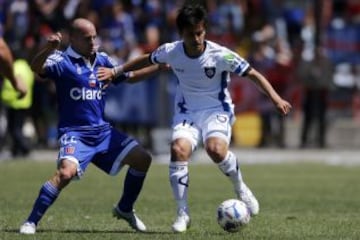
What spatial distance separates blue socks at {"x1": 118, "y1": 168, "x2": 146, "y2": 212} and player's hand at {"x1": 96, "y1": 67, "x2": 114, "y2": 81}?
0.96m

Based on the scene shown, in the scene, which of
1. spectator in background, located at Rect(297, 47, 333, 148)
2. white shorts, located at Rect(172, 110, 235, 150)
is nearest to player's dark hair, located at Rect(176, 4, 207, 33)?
white shorts, located at Rect(172, 110, 235, 150)

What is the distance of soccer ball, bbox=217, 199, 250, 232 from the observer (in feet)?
37.9

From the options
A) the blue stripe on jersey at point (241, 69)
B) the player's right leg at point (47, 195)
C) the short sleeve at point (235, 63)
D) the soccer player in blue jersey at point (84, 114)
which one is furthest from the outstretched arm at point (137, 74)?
the player's right leg at point (47, 195)

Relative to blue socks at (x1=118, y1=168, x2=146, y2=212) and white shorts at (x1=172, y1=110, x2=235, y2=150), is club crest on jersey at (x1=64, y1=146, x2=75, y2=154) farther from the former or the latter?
white shorts at (x1=172, y1=110, x2=235, y2=150)

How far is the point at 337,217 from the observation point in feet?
44.1

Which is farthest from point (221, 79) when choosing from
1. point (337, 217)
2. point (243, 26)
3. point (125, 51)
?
point (243, 26)

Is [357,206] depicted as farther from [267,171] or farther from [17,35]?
[17,35]

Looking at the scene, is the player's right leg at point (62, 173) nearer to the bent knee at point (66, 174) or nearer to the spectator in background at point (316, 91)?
the bent knee at point (66, 174)

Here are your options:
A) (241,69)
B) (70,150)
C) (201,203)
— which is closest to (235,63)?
(241,69)

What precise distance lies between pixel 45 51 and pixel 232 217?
94.2 inches

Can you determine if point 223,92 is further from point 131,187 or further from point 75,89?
point 75,89

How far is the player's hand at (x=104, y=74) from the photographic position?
39.3 feet

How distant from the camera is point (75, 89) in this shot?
11.9 m

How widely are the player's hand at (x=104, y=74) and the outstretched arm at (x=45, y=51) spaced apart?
0.58 meters
